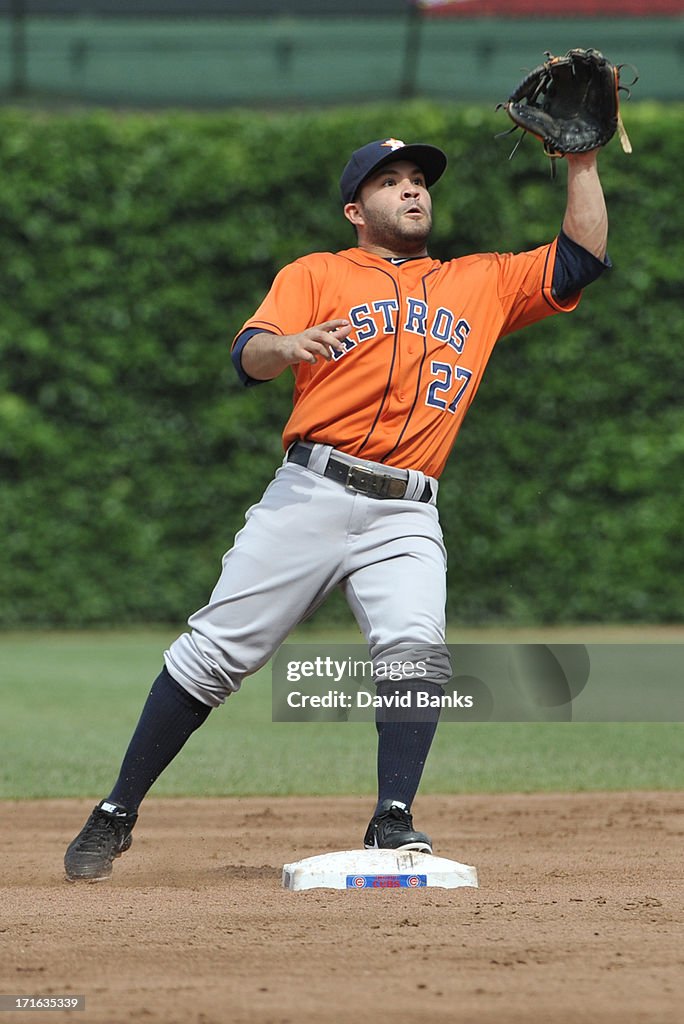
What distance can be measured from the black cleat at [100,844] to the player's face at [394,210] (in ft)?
5.97

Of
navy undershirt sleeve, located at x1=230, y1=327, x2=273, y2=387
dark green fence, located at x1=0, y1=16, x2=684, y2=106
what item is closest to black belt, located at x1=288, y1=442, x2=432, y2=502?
navy undershirt sleeve, located at x1=230, y1=327, x2=273, y2=387

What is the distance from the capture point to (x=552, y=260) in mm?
4168

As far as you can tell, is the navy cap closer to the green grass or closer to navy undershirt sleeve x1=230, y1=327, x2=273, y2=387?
navy undershirt sleeve x1=230, y1=327, x2=273, y2=387

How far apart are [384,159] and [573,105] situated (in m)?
0.58

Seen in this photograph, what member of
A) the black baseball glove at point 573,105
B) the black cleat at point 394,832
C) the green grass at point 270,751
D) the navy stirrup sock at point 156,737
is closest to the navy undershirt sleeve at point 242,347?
the navy stirrup sock at point 156,737

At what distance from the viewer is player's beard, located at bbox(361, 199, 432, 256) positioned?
13.7ft

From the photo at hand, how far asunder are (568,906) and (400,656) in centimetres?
81

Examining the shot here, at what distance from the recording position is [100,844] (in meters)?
3.92

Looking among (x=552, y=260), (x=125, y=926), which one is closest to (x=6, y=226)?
(x=552, y=260)

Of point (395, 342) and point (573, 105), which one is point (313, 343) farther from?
point (573, 105)

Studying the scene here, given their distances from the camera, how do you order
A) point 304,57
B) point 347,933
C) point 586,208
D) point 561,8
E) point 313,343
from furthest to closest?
point 561,8, point 304,57, point 586,208, point 313,343, point 347,933

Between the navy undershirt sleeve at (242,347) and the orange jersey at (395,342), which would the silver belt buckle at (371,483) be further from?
the navy undershirt sleeve at (242,347)

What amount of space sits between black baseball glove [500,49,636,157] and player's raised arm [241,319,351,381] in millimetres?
913

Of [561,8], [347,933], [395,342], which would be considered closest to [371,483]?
[395,342]
